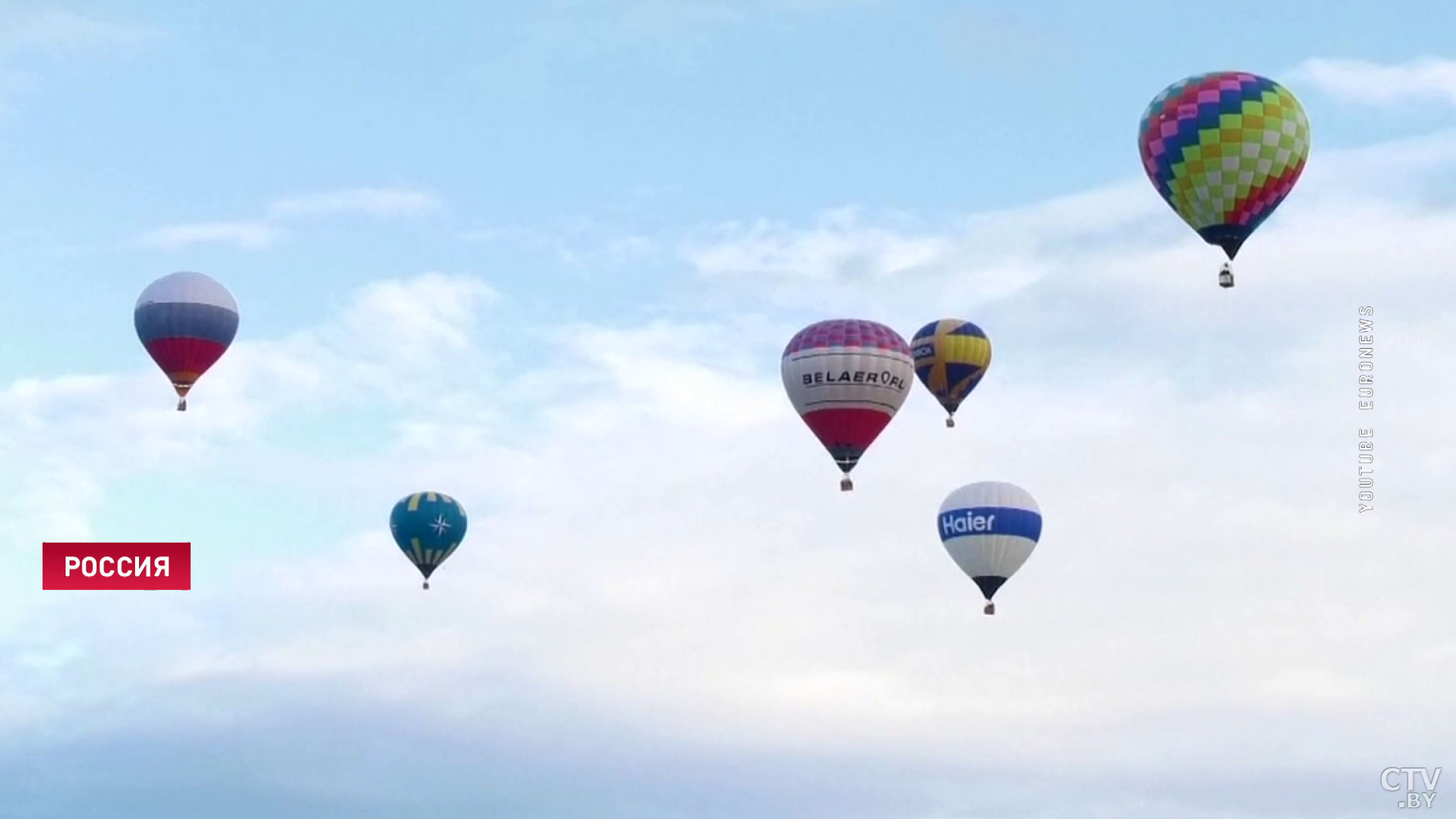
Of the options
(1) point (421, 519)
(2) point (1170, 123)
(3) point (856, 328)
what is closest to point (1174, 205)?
(2) point (1170, 123)

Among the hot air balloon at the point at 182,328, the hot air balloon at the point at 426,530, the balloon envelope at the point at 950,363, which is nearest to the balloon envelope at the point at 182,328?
the hot air balloon at the point at 182,328

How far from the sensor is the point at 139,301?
104375 millimetres

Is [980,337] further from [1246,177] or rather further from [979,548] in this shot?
[1246,177]

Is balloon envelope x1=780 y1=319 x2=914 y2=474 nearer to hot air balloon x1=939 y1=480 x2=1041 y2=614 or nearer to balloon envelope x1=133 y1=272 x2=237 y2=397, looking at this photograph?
hot air balloon x1=939 y1=480 x2=1041 y2=614

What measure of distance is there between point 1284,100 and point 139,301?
37.9 meters

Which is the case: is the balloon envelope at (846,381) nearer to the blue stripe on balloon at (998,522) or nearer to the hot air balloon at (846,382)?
the hot air balloon at (846,382)

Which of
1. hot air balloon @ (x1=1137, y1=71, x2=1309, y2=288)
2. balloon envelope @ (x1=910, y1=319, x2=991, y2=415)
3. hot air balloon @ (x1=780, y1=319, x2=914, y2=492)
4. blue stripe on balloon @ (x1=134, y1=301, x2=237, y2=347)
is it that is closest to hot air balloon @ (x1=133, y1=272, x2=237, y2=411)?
blue stripe on balloon @ (x1=134, y1=301, x2=237, y2=347)

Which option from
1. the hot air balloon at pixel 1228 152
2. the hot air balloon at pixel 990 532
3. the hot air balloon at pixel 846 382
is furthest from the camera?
the hot air balloon at pixel 990 532

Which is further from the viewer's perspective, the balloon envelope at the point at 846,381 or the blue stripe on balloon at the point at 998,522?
the blue stripe on balloon at the point at 998,522

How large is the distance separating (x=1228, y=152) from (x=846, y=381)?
14028 millimetres

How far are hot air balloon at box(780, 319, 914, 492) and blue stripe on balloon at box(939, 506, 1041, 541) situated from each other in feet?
16.6

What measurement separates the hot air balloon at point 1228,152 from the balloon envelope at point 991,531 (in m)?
13.2

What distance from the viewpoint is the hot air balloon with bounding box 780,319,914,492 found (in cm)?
9775

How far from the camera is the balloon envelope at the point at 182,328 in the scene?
10319 centimetres
